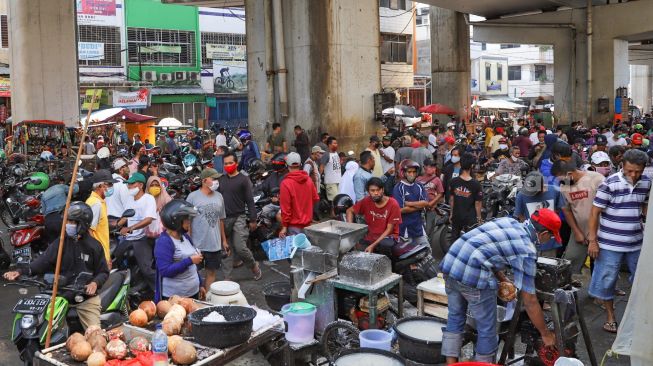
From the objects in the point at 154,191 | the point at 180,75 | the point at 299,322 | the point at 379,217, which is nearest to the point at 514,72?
the point at 180,75

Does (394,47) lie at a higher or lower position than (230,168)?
higher

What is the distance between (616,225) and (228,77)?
39647 mm

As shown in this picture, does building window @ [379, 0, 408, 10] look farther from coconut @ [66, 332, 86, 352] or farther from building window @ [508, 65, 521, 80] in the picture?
coconut @ [66, 332, 86, 352]

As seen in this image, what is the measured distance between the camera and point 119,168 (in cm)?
1137

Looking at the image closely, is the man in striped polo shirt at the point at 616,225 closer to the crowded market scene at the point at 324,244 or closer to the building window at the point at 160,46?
the crowded market scene at the point at 324,244

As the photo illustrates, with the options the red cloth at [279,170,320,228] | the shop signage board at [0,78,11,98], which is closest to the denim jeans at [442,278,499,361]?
the red cloth at [279,170,320,228]

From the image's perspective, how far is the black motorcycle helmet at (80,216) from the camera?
5688 mm

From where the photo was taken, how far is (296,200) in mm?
9109

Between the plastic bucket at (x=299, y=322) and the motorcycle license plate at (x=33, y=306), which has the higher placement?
the motorcycle license plate at (x=33, y=306)

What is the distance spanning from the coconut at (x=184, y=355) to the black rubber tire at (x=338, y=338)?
1988mm

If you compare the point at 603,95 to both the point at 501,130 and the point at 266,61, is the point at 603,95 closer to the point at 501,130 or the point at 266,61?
the point at 501,130

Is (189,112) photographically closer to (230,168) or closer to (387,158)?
(387,158)

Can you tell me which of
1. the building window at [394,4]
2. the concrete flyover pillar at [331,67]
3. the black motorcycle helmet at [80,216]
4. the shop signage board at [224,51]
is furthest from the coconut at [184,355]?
the building window at [394,4]

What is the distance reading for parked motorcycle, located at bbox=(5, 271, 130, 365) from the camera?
5391 mm
